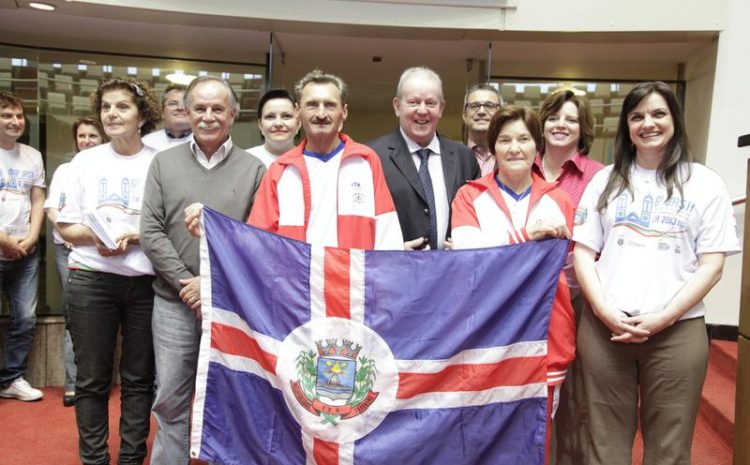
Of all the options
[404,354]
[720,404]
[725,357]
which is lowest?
[720,404]

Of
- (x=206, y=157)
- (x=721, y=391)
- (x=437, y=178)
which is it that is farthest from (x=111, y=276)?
(x=721, y=391)

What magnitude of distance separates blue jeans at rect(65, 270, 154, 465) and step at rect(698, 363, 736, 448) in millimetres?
2857

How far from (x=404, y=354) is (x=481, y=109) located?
5.82 ft

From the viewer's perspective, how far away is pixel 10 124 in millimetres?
3996

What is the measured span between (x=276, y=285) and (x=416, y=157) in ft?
3.05

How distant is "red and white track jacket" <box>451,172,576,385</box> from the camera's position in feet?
7.35

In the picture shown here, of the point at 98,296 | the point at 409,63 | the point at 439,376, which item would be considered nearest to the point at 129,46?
the point at 409,63

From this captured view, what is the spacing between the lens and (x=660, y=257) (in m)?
2.18

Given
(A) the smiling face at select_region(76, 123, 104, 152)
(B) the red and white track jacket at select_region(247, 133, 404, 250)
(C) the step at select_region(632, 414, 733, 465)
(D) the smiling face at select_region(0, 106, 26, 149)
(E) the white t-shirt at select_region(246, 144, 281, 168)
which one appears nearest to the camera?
(B) the red and white track jacket at select_region(247, 133, 404, 250)

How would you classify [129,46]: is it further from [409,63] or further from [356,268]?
[356,268]

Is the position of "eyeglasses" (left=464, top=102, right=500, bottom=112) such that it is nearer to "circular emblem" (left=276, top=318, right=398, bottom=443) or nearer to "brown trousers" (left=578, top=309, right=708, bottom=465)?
"brown trousers" (left=578, top=309, right=708, bottom=465)

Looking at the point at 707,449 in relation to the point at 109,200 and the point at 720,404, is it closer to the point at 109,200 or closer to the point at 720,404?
the point at 720,404

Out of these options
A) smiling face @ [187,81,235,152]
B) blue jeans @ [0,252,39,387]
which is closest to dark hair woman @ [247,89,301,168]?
smiling face @ [187,81,235,152]

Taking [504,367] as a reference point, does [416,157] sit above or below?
above
